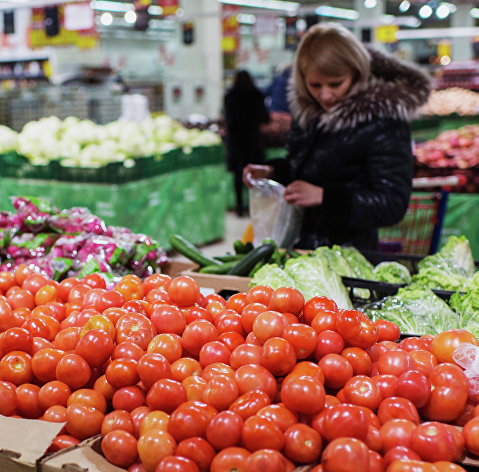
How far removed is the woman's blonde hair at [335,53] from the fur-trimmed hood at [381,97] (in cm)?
10

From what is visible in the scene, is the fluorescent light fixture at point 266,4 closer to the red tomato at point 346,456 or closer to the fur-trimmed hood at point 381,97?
the fur-trimmed hood at point 381,97

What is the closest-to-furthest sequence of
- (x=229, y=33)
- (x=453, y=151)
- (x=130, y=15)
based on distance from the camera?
(x=453, y=151) < (x=130, y=15) < (x=229, y=33)

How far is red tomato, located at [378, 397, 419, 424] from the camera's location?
1.36 m

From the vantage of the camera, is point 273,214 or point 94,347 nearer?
point 94,347

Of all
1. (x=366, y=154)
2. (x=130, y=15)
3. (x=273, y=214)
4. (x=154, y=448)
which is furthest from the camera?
(x=130, y=15)

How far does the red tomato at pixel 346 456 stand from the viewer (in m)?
1.17

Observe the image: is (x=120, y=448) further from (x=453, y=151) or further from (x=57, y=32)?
(x=57, y=32)

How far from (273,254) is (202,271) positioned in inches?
12.9

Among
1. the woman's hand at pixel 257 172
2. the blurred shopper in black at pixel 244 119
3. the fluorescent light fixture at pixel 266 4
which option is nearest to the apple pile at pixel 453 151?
the woman's hand at pixel 257 172

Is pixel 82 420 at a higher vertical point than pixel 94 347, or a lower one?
lower

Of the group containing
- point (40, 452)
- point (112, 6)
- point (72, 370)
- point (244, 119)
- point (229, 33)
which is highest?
point (112, 6)

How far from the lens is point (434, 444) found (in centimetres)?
126

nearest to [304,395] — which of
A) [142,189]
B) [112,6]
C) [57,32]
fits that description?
[142,189]

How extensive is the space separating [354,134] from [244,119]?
5612 mm
